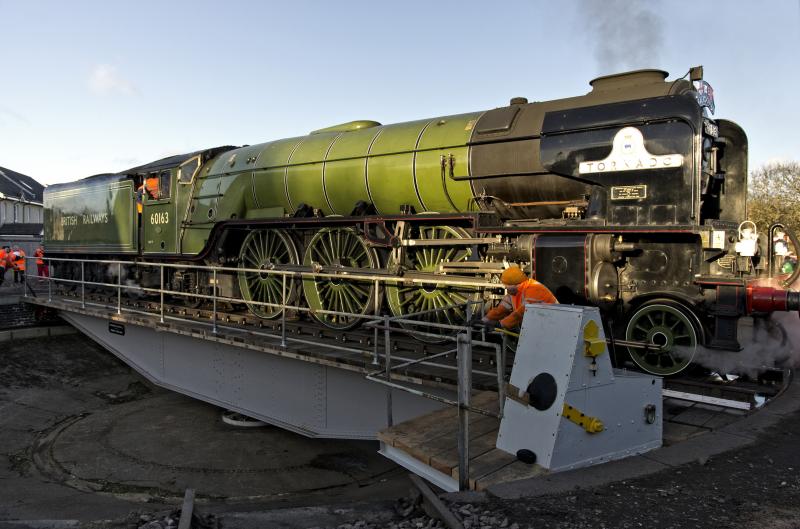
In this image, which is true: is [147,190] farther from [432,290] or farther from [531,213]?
[531,213]

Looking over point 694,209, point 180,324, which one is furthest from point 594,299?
point 180,324

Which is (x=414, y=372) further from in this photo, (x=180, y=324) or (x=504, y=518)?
(x=180, y=324)

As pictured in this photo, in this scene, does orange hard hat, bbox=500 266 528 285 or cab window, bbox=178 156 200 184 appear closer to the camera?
orange hard hat, bbox=500 266 528 285

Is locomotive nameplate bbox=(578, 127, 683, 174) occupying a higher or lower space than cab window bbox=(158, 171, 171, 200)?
lower

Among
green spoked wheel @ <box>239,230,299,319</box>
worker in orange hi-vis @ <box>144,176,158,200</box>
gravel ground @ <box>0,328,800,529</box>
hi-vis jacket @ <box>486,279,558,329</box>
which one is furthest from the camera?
worker in orange hi-vis @ <box>144,176,158,200</box>

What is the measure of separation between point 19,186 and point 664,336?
193ft

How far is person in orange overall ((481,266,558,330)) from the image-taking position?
5.55 m

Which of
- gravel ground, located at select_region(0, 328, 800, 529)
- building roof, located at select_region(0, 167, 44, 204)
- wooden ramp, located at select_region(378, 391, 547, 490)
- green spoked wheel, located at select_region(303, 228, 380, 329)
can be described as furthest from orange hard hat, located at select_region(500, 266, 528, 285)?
building roof, located at select_region(0, 167, 44, 204)

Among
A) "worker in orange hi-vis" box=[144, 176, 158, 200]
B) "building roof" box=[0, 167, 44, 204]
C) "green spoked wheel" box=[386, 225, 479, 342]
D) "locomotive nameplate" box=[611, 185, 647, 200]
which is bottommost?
"green spoked wheel" box=[386, 225, 479, 342]

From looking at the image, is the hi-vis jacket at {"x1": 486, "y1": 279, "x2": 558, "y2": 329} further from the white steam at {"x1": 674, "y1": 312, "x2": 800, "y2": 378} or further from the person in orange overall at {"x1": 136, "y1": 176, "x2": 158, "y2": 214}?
the person in orange overall at {"x1": 136, "y1": 176, "x2": 158, "y2": 214}

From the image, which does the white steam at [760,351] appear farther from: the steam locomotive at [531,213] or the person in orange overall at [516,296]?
the person in orange overall at [516,296]

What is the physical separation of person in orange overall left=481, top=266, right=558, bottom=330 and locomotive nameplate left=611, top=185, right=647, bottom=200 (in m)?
1.74

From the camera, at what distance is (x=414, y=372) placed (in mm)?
6953

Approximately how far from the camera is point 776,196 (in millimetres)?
30094
